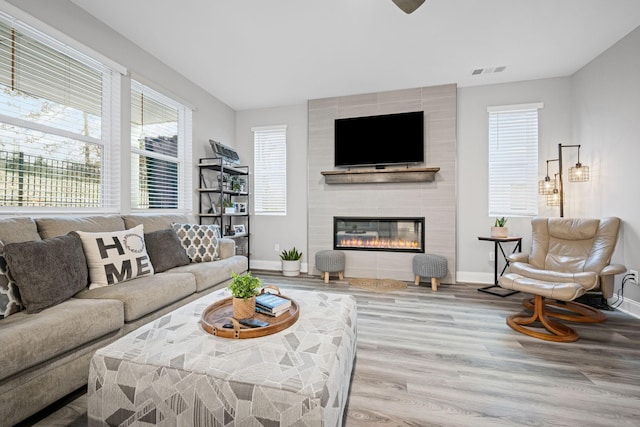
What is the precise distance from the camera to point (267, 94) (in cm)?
423

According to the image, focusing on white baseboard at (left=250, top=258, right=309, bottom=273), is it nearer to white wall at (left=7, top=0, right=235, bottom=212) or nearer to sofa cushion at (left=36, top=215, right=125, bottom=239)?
white wall at (left=7, top=0, right=235, bottom=212)

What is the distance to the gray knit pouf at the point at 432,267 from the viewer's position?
3.59 meters

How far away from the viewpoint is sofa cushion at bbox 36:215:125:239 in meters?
1.96

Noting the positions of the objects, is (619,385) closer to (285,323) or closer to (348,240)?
(285,323)

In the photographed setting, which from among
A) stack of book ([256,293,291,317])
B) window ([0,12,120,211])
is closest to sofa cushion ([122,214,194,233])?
window ([0,12,120,211])

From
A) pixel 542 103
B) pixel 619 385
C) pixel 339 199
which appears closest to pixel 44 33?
pixel 339 199

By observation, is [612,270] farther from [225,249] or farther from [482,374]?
[225,249]

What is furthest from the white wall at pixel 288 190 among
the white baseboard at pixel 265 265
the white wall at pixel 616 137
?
the white wall at pixel 616 137

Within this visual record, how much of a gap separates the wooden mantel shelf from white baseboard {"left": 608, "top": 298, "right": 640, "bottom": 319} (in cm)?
236

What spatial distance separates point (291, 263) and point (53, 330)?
3139 millimetres

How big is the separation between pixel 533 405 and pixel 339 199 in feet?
10.7

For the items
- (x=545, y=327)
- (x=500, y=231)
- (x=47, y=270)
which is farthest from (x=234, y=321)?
(x=500, y=231)

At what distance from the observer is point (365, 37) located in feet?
9.29

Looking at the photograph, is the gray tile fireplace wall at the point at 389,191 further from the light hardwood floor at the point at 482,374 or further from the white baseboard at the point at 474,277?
the light hardwood floor at the point at 482,374
